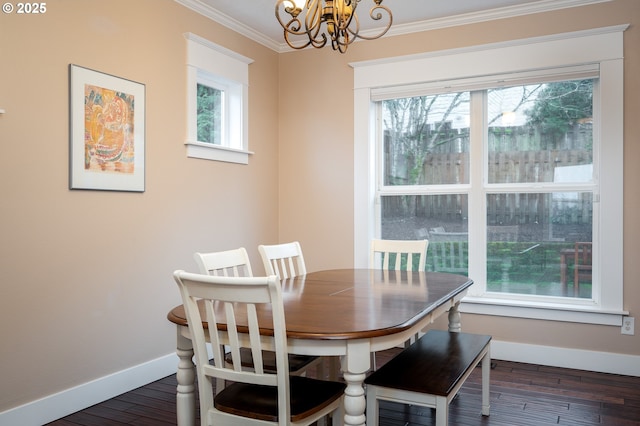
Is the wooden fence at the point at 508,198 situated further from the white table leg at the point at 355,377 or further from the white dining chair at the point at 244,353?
the white table leg at the point at 355,377

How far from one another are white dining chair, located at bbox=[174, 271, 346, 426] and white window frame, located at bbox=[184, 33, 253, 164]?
1.98 meters

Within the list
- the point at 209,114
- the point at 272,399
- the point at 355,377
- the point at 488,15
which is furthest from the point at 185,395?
the point at 488,15

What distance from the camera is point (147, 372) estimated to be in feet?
10.5

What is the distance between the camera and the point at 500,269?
3.79 meters

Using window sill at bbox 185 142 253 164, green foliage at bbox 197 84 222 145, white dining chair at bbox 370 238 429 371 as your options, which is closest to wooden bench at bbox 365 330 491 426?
white dining chair at bbox 370 238 429 371

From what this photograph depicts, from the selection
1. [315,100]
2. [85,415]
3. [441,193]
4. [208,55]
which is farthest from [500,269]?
[85,415]

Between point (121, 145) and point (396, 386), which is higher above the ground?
point (121, 145)

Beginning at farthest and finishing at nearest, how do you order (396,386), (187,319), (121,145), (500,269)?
1. (500,269)
2. (121,145)
3. (396,386)
4. (187,319)

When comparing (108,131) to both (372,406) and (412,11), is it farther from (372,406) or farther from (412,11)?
(412,11)

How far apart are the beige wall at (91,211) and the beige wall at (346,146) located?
0.70m

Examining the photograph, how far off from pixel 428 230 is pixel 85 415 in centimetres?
268

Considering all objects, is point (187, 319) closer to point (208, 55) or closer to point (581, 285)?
point (208, 55)

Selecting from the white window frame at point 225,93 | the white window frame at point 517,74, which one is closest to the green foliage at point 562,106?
the white window frame at point 517,74

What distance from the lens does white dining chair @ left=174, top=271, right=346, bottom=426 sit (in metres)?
1.61
